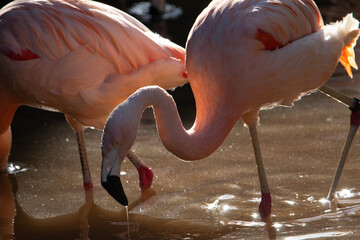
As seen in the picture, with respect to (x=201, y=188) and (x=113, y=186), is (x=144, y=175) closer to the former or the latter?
(x=201, y=188)

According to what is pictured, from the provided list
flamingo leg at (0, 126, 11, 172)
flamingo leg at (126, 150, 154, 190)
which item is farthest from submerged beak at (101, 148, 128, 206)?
flamingo leg at (0, 126, 11, 172)

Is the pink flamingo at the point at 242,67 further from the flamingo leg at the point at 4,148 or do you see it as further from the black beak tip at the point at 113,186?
the flamingo leg at the point at 4,148

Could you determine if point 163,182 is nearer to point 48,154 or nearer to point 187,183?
point 187,183

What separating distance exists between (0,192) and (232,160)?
5.54ft

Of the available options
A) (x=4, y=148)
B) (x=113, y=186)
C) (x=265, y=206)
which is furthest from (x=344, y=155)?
(x=4, y=148)

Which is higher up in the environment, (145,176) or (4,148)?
(145,176)

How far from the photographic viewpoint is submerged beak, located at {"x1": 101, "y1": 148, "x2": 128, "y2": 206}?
3312 millimetres

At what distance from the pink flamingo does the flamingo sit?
21.5 inches

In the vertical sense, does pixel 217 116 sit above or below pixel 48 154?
above

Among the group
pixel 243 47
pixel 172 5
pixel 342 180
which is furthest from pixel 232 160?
pixel 172 5

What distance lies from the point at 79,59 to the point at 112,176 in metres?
1.25

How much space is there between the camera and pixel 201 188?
4.43m

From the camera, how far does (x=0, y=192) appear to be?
187 inches

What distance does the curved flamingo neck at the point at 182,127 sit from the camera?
3.52 meters
